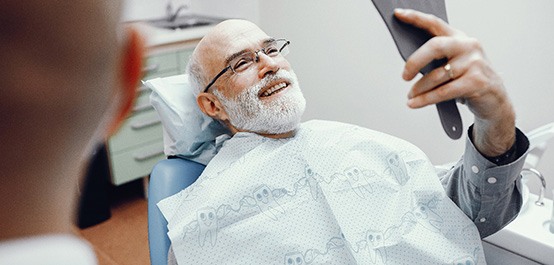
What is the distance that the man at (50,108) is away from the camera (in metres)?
0.22

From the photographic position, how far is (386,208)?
4.27 ft

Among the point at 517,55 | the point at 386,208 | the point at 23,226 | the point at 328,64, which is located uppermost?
the point at 23,226

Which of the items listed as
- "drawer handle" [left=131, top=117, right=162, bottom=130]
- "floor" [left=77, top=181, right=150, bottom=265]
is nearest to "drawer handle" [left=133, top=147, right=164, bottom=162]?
"drawer handle" [left=131, top=117, right=162, bottom=130]

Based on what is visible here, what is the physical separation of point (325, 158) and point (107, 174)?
5.70 feet

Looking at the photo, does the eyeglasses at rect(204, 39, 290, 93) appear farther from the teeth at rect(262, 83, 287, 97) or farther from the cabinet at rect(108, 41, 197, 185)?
the cabinet at rect(108, 41, 197, 185)

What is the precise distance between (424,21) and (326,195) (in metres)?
0.66

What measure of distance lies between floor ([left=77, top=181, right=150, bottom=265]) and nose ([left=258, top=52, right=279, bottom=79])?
126 cm

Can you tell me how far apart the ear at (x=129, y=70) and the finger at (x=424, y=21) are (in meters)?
0.53

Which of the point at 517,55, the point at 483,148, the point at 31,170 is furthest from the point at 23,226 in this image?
the point at 517,55

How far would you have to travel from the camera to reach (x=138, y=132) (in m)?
2.76

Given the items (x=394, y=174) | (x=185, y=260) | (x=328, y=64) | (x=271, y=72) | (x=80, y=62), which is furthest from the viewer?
(x=328, y=64)

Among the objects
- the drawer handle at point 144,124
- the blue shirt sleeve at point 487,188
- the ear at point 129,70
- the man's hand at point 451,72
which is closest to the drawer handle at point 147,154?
the drawer handle at point 144,124

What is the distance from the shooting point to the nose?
4.94ft

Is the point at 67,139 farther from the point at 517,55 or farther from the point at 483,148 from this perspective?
the point at 517,55
